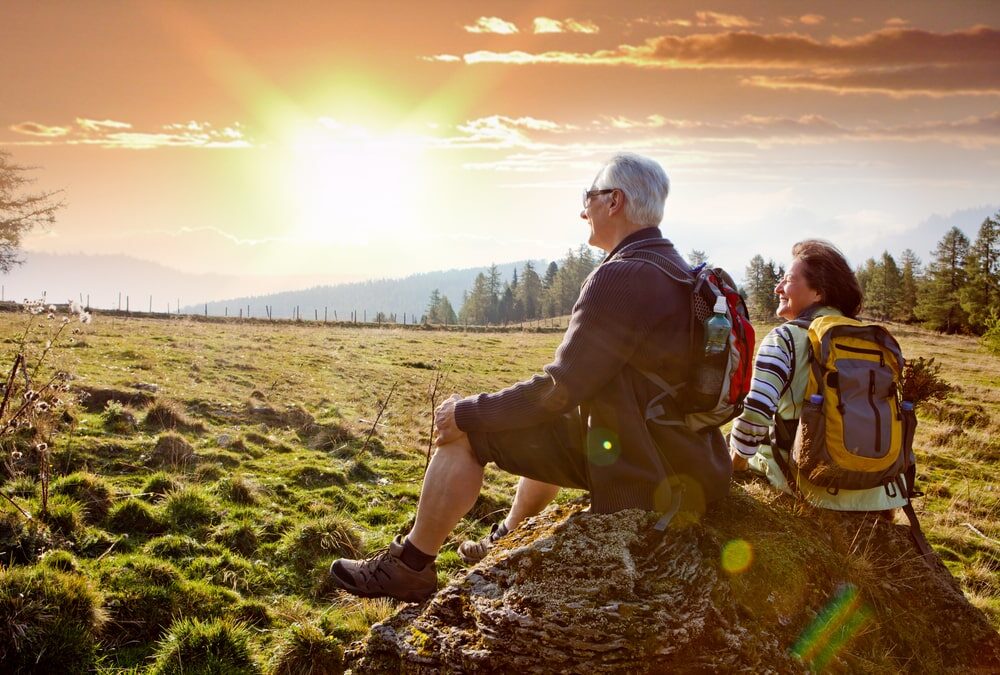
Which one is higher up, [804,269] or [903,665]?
[804,269]

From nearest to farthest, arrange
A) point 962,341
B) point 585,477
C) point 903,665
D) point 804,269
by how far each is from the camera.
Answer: point 903,665 < point 585,477 < point 804,269 < point 962,341

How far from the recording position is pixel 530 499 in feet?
14.4

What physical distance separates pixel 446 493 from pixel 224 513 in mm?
4444

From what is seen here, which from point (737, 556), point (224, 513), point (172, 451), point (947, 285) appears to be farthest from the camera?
point (947, 285)

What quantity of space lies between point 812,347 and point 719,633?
2.44 metres

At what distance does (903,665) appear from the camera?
3484mm

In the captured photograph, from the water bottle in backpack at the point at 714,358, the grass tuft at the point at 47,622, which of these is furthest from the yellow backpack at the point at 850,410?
the grass tuft at the point at 47,622

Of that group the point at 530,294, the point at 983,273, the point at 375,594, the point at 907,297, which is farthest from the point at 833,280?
the point at 530,294

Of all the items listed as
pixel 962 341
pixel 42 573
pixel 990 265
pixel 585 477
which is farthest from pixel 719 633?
pixel 990 265

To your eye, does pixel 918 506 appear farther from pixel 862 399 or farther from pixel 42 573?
pixel 42 573

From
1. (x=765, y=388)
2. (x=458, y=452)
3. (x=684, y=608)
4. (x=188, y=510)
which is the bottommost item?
(x=188, y=510)

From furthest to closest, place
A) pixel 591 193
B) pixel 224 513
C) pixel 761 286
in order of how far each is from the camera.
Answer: pixel 761 286
pixel 224 513
pixel 591 193

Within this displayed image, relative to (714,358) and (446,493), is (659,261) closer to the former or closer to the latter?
(714,358)

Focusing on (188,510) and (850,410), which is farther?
(188,510)
